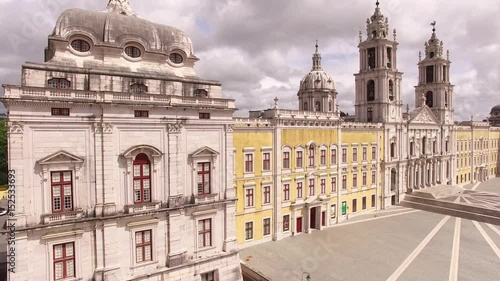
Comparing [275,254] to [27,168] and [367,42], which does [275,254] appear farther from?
[367,42]

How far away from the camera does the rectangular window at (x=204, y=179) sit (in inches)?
968

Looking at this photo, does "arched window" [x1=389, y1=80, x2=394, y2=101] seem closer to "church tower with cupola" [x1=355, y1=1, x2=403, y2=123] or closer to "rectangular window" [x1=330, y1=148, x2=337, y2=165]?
"church tower with cupola" [x1=355, y1=1, x2=403, y2=123]

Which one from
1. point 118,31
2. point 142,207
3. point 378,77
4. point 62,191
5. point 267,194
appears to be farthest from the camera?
point 378,77

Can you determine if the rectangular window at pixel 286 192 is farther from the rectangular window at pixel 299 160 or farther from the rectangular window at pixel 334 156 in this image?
the rectangular window at pixel 334 156

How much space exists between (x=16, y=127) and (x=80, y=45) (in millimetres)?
7366

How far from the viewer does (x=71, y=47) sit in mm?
21812

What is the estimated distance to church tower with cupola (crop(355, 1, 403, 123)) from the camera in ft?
153

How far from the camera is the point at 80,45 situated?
22266 millimetres

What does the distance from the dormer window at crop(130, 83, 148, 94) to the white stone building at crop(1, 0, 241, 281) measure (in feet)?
0.22

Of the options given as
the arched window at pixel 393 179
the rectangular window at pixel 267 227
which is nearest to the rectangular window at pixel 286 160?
the rectangular window at pixel 267 227

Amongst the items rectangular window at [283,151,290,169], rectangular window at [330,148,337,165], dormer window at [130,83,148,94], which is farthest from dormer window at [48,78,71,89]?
rectangular window at [330,148,337,165]

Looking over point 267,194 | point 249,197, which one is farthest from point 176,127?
point 267,194

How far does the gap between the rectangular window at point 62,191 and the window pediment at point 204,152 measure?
816 centimetres

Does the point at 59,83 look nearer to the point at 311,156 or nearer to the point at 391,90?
the point at 311,156
